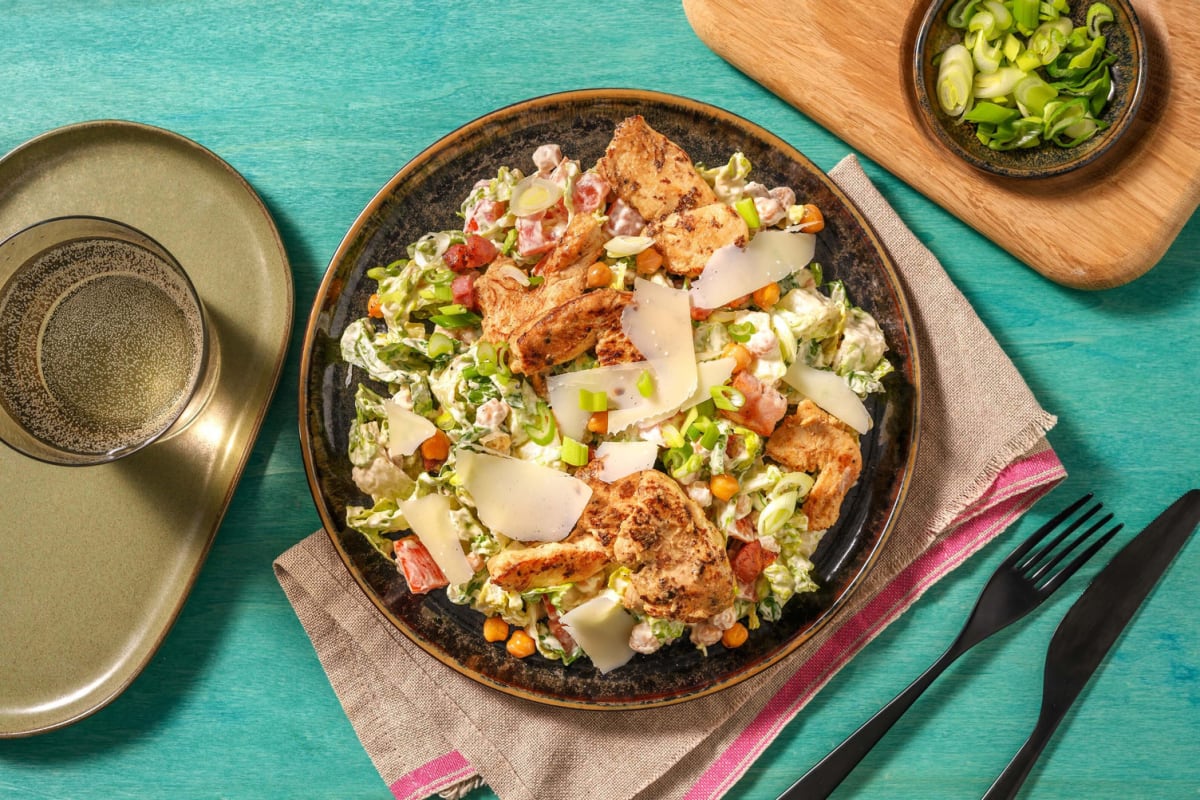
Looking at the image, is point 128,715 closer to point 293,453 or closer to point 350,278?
point 293,453

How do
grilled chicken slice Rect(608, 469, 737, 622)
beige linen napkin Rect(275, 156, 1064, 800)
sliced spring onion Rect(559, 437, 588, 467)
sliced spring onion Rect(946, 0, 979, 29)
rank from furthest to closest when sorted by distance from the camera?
beige linen napkin Rect(275, 156, 1064, 800) < sliced spring onion Rect(946, 0, 979, 29) < sliced spring onion Rect(559, 437, 588, 467) < grilled chicken slice Rect(608, 469, 737, 622)

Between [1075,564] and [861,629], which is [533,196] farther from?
[1075,564]

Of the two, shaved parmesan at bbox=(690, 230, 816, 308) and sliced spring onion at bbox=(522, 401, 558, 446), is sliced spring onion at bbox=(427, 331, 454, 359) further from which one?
shaved parmesan at bbox=(690, 230, 816, 308)

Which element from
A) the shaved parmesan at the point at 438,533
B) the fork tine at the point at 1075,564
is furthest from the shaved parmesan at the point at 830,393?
the shaved parmesan at the point at 438,533

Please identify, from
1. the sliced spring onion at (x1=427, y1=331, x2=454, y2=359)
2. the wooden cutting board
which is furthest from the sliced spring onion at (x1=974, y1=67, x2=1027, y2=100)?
the sliced spring onion at (x1=427, y1=331, x2=454, y2=359)

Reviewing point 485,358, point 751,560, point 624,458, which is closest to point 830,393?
point 751,560

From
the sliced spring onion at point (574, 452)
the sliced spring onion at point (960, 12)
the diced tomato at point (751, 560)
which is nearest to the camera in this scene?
the sliced spring onion at point (574, 452)

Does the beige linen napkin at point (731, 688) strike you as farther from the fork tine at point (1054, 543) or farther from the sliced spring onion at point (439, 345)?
the sliced spring onion at point (439, 345)
